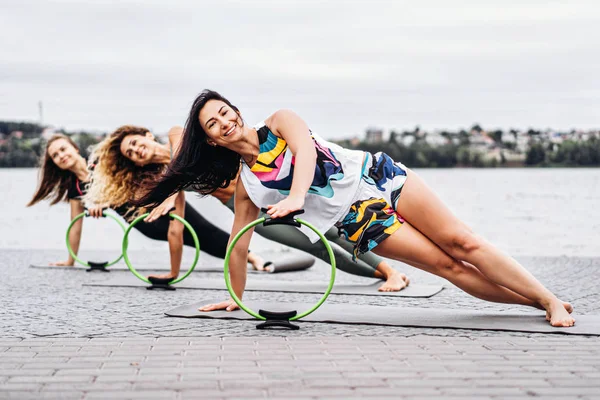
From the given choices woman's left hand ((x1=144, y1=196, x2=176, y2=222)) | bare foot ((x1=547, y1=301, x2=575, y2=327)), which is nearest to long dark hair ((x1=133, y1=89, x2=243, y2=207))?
woman's left hand ((x1=144, y1=196, x2=176, y2=222))

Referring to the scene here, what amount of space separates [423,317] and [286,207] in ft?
4.99

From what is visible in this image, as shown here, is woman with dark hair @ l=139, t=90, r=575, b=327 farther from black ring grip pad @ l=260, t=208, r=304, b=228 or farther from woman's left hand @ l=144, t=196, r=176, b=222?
woman's left hand @ l=144, t=196, r=176, b=222

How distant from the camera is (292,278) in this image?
10.3 m

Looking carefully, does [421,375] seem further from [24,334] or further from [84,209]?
[84,209]

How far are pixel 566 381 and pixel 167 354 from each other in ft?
7.28

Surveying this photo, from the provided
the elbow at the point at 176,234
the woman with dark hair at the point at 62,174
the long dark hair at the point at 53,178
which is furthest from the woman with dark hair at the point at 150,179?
the long dark hair at the point at 53,178

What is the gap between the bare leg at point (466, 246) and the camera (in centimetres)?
600

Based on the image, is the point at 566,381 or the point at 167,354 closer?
the point at 566,381

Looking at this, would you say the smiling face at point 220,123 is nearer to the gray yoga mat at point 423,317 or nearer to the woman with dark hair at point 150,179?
the gray yoga mat at point 423,317

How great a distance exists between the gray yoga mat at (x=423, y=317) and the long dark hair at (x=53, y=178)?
484cm

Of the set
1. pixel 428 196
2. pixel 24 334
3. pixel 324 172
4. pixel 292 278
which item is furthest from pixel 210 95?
pixel 292 278

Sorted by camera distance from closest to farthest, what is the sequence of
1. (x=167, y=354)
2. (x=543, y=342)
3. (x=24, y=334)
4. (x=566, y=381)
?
(x=566, y=381) → (x=167, y=354) → (x=543, y=342) → (x=24, y=334)

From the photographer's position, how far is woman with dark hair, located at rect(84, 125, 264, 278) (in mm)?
9062

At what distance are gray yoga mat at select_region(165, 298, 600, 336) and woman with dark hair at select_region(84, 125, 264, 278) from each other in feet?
6.50
